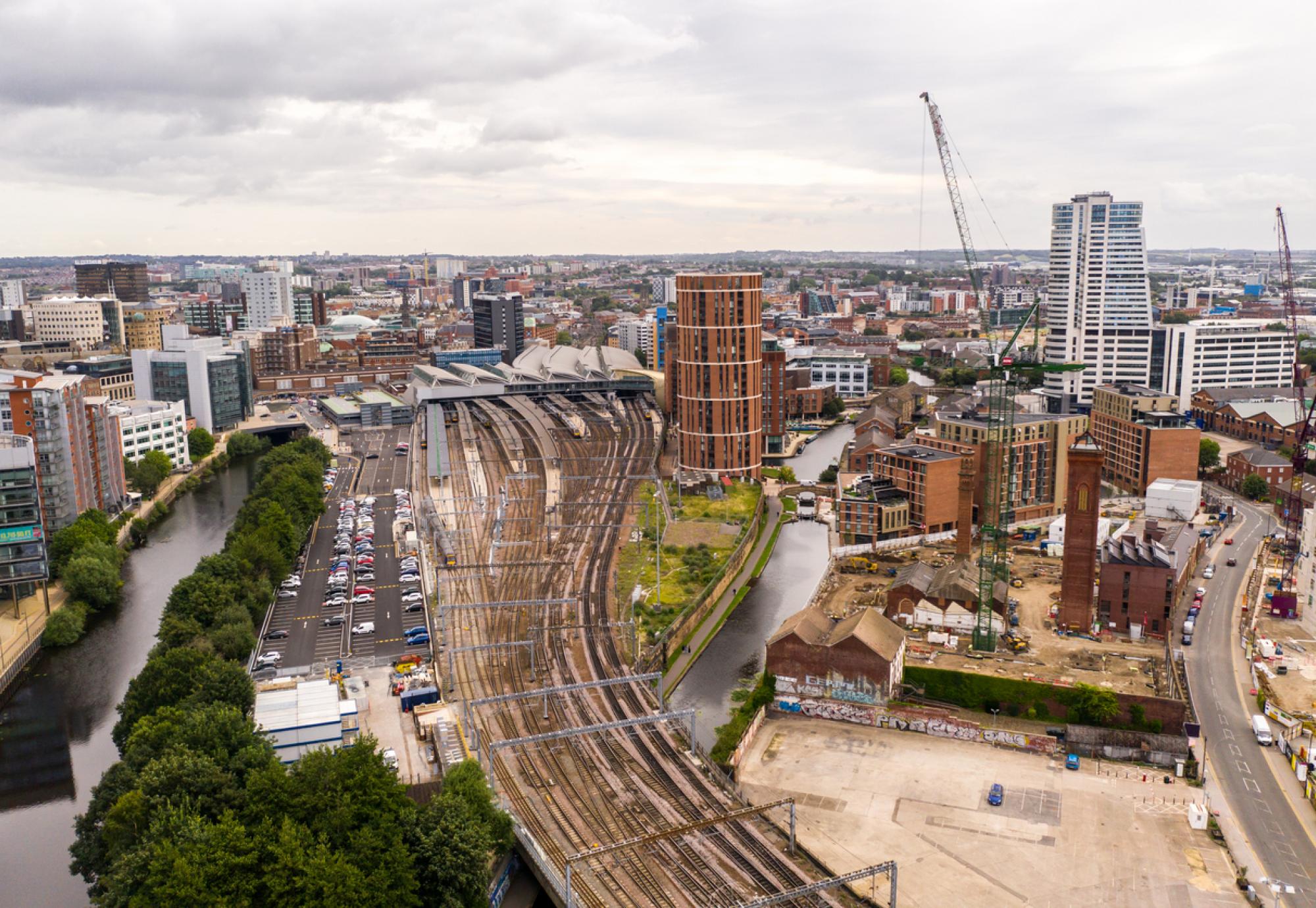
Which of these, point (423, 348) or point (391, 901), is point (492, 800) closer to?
point (391, 901)

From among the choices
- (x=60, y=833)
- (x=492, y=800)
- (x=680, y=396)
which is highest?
(x=680, y=396)

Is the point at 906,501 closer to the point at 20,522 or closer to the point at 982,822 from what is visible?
the point at 982,822

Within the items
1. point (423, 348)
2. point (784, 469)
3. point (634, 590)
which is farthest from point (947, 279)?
point (634, 590)

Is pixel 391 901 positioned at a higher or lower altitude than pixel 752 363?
lower

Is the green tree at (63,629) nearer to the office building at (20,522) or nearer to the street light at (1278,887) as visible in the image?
the office building at (20,522)

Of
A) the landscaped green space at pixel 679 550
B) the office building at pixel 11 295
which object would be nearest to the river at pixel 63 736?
the landscaped green space at pixel 679 550

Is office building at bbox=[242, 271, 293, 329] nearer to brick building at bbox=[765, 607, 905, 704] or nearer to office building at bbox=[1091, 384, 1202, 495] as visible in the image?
office building at bbox=[1091, 384, 1202, 495]
